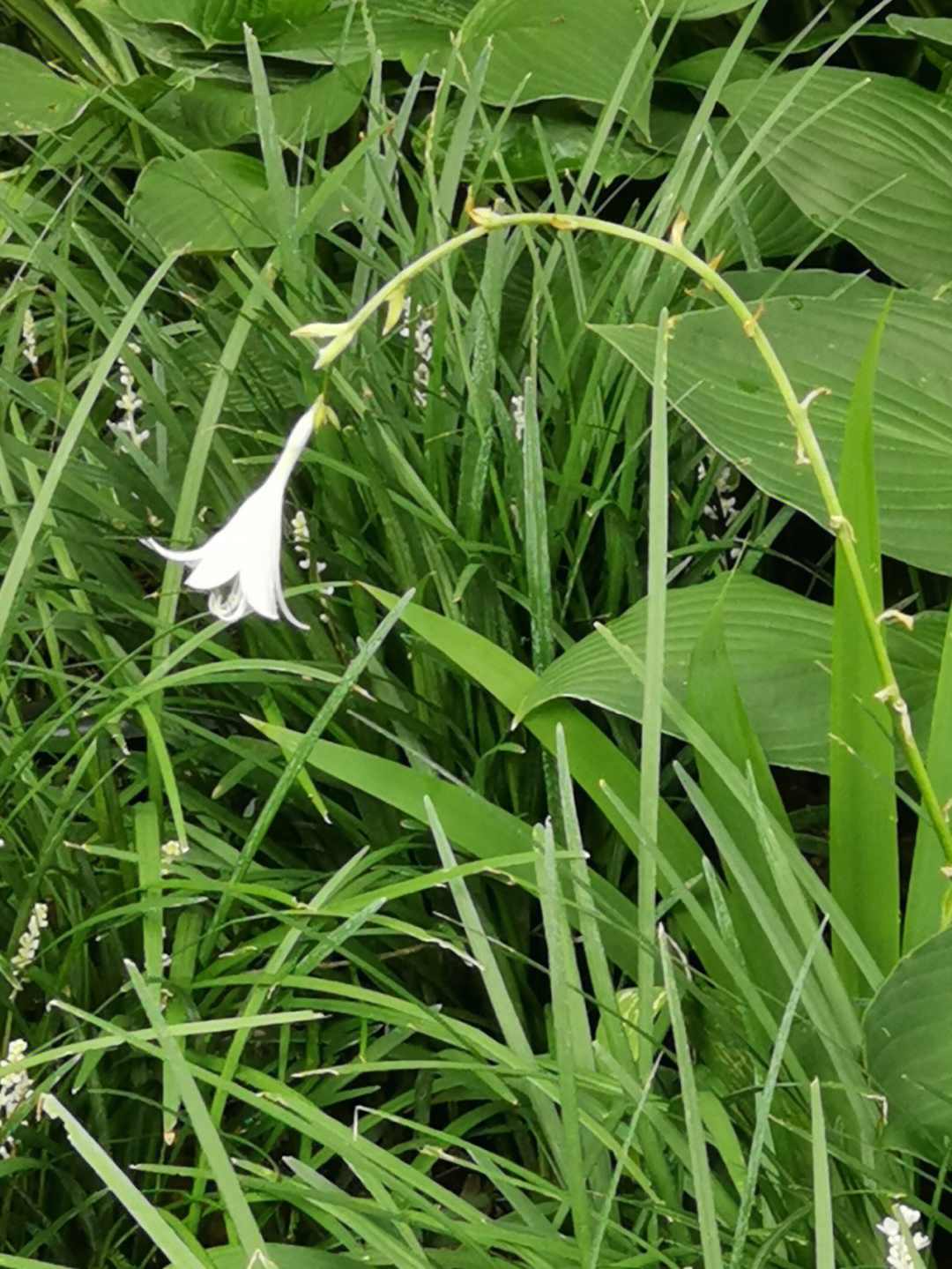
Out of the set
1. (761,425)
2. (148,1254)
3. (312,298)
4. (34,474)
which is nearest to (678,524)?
(761,425)

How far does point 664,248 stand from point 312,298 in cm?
42

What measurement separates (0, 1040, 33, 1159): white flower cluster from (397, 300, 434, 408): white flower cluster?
451 mm

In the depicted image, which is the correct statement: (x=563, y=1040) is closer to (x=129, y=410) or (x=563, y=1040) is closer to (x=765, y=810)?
(x=765, y=810)

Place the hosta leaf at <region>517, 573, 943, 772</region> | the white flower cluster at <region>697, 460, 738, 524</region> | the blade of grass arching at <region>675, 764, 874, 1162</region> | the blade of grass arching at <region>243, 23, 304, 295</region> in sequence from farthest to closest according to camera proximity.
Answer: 1. the white flower cluster at <region>697, 460, 738, 524</region>
2. the blade of grass arching at <region>243, 23, 304, 295</region>
3. the hosta leaf at <region>517, 573, 943, 772</region>
4. the blade of grass arching at <region>675, 764, 874, 1162</region>

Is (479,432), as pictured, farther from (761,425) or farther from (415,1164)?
(415,1164)

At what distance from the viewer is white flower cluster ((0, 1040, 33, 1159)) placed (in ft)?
2.02

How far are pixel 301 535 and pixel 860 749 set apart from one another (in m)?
0.37

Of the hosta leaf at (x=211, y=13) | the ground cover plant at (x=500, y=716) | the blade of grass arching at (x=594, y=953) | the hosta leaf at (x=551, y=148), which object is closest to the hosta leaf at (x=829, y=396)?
the ground cover plant at (x=500, y=716)

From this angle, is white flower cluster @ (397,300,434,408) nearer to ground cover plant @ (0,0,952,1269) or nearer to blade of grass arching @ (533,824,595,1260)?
ground cover plant @ (0,0,952,1269)

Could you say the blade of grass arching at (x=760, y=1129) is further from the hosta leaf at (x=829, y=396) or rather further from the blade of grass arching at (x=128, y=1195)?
the hosta leaf at (x=829, y=396)

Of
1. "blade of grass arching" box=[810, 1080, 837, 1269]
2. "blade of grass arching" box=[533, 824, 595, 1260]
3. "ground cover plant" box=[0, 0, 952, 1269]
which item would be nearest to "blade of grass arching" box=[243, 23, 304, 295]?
"ground cover plant" box=[0, 0, 952, 1269]

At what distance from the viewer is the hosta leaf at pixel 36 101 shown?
45.7 inches

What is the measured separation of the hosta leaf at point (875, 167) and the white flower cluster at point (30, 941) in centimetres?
66

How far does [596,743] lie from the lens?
0.69 m
